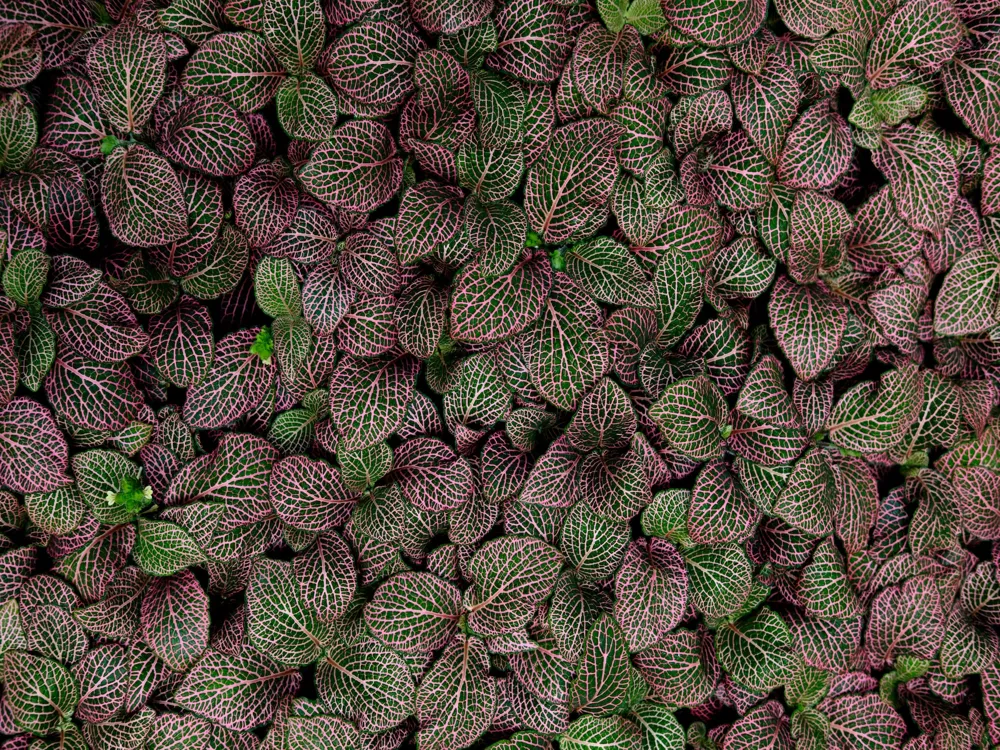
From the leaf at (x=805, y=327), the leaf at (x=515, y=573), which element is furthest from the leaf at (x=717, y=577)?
the leaf at (x=805, y=327)

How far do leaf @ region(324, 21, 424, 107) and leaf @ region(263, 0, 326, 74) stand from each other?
5 cm

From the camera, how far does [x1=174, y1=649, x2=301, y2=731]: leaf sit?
5.64ft

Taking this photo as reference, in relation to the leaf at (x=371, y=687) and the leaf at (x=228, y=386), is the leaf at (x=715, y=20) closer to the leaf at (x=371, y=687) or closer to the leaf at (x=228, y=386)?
the leaf at (x=228, y=386)

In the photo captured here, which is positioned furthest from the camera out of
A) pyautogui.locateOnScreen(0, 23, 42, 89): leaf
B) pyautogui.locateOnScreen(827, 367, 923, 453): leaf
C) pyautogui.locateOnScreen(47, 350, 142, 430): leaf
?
pyautogui.locateOnScreen(827, 367, 923, 453): leaf

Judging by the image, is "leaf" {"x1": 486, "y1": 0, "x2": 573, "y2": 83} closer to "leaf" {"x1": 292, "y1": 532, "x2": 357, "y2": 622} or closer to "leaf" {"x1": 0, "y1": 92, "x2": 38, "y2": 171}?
"leaf" {"x1": 0, "y1": 92, "x2": 38, "y2": 171}

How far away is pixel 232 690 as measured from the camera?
174 cm

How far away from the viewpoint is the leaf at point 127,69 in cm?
154

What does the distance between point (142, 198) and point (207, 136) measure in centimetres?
20

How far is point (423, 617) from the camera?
5.71 feet

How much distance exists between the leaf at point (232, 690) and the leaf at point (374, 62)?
53.8 inches

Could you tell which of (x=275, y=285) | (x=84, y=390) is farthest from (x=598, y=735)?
(x=84, y=390)

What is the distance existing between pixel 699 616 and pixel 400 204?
1.32 m

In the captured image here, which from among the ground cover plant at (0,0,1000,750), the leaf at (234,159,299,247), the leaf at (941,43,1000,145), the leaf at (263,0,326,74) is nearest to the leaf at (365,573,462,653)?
the ground cover plant at (0,0,1000,750)

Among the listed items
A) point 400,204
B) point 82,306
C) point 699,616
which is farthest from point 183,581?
point 699,616
